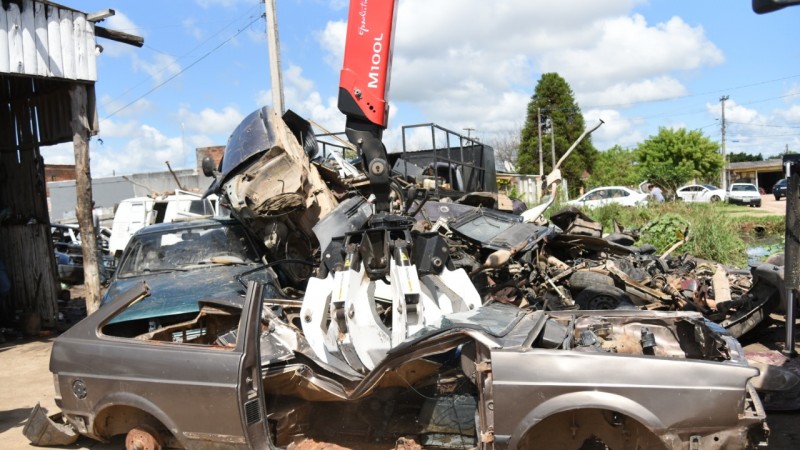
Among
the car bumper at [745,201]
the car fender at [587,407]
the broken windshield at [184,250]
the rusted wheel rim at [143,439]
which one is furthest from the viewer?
the car bumper at [745,201]

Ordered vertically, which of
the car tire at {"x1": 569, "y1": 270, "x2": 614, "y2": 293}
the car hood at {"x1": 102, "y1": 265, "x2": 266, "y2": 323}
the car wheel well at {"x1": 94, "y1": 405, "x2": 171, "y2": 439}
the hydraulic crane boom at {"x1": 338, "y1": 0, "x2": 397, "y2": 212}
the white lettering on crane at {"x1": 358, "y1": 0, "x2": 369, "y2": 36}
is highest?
the white lettering on crane at {"x1": 358, "y1": 0, "x2": 369, "y2": 36}

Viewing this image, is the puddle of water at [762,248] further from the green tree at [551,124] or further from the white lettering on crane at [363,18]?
the green tree at [551,124]

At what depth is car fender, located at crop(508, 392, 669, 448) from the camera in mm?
3297

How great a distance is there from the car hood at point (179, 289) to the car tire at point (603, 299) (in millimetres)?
4211

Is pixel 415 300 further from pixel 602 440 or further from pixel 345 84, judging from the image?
pixel 345 84

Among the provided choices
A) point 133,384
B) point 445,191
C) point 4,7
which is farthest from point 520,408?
point 4,7

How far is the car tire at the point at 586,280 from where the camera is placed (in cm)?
792

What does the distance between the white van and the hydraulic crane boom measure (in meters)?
9.21

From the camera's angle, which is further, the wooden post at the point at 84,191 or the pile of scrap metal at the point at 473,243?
the wooden post at the point at 84,191

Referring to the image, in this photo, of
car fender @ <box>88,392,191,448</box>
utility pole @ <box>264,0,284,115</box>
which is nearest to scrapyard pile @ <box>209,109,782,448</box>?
car fender @ <box>88,392,191,448</box>

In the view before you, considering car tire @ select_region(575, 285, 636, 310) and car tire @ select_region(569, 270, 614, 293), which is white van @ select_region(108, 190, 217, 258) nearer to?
car tire @ select_region(569, 270, 614, 293)

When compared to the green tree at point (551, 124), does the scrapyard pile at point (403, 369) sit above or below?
below

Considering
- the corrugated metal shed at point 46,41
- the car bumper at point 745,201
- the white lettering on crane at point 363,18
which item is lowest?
the car bumper at point 745,201

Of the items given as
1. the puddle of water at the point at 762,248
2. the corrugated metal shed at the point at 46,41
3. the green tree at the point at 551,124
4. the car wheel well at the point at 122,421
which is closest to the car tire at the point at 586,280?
the puddle of water at the point at 762,248
